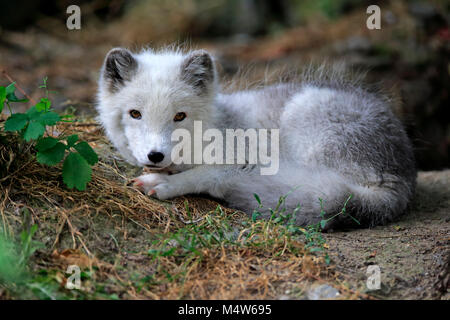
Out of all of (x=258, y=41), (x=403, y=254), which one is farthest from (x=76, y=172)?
(x=258, y=41)

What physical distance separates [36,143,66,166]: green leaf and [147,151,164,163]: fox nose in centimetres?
56

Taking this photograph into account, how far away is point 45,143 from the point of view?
9.34 feet

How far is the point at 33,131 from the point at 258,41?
768 cm

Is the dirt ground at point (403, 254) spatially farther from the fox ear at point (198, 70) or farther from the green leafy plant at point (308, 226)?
the fox ear at point (198, 70)

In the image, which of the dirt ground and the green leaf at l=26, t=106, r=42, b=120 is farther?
the green leaf at l=26, t=106, r=42, b=120

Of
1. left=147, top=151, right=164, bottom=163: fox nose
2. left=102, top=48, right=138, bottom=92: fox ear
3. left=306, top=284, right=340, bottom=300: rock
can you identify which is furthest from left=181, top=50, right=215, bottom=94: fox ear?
left=306, top=284, right=340, bottom=300: rock

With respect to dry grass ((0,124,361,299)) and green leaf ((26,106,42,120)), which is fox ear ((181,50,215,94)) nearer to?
dry grass ((0,124,361,299))

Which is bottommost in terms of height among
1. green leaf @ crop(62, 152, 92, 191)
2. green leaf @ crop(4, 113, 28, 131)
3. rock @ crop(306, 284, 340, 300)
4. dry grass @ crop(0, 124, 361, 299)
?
rock @ crop(306, 284, 340, 300)

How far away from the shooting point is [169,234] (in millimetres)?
2832

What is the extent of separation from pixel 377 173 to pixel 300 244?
3.85 feet

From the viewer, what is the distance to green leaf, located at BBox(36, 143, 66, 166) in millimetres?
2797

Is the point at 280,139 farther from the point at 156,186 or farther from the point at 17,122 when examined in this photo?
the point at 17,122

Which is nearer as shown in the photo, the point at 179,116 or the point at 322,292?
the point at 322,292
